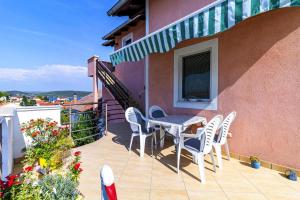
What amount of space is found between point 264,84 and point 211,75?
1775 millimetres

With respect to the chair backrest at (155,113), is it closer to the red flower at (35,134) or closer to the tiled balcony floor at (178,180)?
the tiled balcony floor at (178,180)

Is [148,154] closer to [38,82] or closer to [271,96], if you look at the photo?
[271,96]

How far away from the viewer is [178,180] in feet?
15.0

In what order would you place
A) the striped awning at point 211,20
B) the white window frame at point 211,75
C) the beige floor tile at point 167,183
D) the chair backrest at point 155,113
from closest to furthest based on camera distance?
1. the striped awning at point 211,20
2. the beige floor tile at point 167,183
3. the white window frame at point 211,75
4. the chair backrest at point 155,113

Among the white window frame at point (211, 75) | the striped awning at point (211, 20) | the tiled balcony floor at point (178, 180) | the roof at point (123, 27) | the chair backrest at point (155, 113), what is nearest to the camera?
the striped awning at point (211, 20)

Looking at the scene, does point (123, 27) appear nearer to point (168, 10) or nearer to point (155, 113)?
point (168, 10)

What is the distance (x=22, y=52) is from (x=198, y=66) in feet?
76.7

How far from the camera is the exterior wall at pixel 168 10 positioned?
7.13m

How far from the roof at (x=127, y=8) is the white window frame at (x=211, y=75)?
464 centimetres

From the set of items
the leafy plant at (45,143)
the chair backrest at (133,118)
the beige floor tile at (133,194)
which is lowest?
the beige floor tile at (133,194)

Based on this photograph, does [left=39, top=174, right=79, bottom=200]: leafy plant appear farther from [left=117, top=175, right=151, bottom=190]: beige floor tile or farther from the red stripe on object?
[left=117, top=175, right=151, bottom=190]: beige floor tile

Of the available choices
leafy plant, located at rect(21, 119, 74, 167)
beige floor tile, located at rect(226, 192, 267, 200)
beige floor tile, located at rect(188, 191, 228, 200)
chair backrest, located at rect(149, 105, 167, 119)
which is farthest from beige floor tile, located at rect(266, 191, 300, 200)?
leafy plant, located at rect(21, 119, 74, 167)

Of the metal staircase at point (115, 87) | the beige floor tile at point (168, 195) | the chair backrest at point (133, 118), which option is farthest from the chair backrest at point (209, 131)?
the metal staircase at point (115, 87)

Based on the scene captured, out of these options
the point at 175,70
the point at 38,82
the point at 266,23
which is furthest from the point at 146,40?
the point at 38,82
